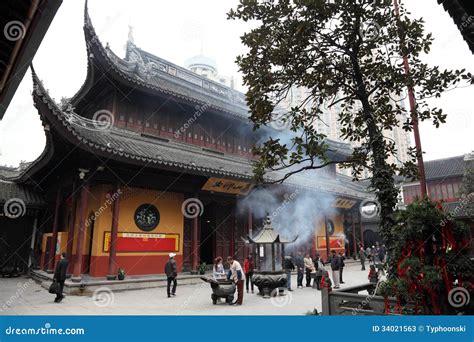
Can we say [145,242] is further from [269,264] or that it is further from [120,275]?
[269,264]

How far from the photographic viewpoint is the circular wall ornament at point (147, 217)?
11.9 metres

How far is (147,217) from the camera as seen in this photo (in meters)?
12.1

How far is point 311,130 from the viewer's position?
204 inches

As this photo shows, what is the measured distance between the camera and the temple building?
10.8 m

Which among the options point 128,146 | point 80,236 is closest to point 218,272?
point 80,236

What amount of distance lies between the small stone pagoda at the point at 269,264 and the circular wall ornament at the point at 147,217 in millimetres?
4147

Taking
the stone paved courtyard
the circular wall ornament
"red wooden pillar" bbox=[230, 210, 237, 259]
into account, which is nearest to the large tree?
the stone paved courtyard

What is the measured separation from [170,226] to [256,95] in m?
8.78

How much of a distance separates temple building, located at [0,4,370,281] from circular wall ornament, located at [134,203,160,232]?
0.12 feet

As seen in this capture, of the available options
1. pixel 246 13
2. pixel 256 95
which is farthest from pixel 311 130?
pixel 246 13

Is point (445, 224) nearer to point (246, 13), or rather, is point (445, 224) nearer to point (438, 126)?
point (438, 126)

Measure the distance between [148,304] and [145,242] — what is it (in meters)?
4.08

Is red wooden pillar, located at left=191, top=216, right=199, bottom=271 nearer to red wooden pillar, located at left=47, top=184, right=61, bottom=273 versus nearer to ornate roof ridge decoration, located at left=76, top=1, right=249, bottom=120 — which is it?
ornate roof ridge decoration, located at left=76, top=1, right=249, bottom=120

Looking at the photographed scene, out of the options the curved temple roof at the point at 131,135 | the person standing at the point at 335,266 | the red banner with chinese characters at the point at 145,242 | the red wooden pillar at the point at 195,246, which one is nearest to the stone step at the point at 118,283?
the red wooden pillar at the point at 195,246
